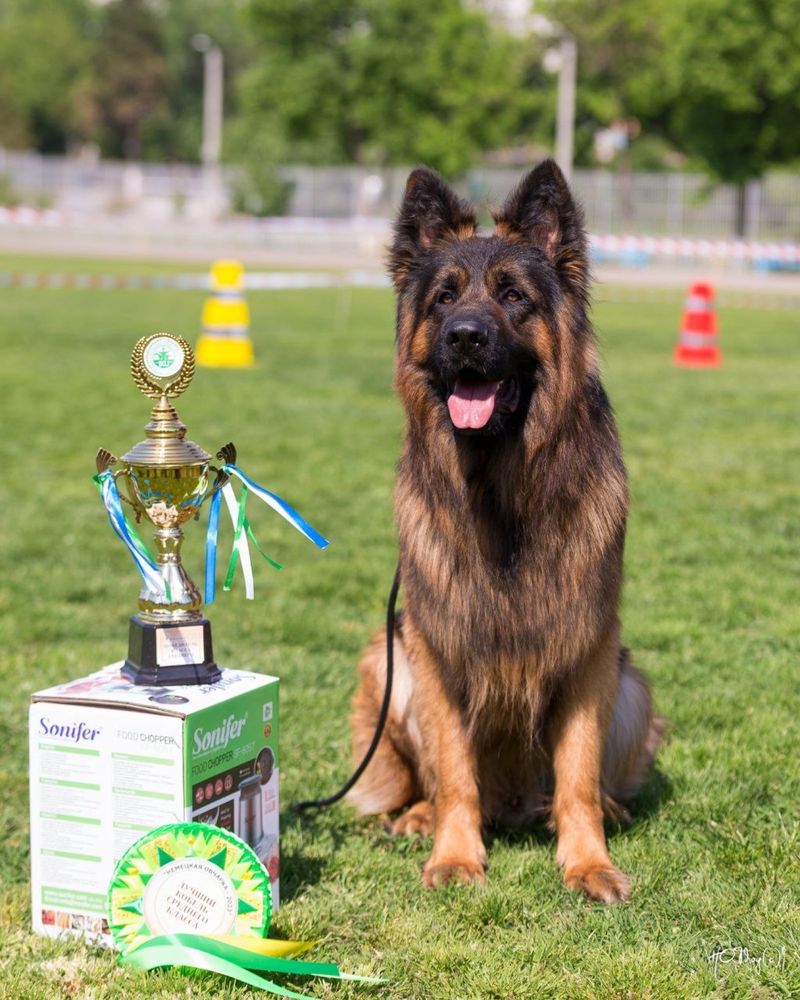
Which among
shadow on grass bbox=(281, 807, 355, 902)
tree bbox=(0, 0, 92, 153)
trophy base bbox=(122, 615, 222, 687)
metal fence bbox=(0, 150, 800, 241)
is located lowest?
shadow on grass bbox=(281, 807, 355, 902)

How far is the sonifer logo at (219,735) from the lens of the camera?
114 inches

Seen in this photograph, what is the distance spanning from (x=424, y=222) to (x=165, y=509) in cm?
115

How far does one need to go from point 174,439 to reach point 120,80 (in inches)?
3403

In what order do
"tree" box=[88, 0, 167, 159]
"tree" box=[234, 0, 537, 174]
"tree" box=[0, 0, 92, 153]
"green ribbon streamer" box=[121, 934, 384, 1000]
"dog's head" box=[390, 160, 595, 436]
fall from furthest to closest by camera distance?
1. "tree" box=[88, 0, 167, 159]
2. "tree" box=[0, 0, 92, 153]
3. "tree" box=[234, 0, 537, 174]
4. "dog's head" box=[390, 160, 595, 436]
5. "green ribbon streamer" box=[121, 934, 384, 1000]

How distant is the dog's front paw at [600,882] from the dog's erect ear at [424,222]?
173 cm

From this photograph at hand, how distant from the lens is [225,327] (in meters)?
14.7

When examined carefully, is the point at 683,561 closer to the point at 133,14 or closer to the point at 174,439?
the point at 174,439

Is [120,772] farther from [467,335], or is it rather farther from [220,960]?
[467,335]

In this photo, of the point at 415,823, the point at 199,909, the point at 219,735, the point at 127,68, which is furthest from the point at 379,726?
the point at 127,68

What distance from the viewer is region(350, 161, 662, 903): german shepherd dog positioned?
3.38 meters

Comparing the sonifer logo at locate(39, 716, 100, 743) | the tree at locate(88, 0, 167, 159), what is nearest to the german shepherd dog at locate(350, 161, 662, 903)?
the sonifer logo at locate(39, 716, 100, 743)

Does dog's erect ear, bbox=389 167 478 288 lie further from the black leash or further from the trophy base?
the trophy base

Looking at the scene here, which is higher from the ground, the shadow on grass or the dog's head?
the dog's head

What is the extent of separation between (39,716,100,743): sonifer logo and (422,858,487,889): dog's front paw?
1.09 metres
